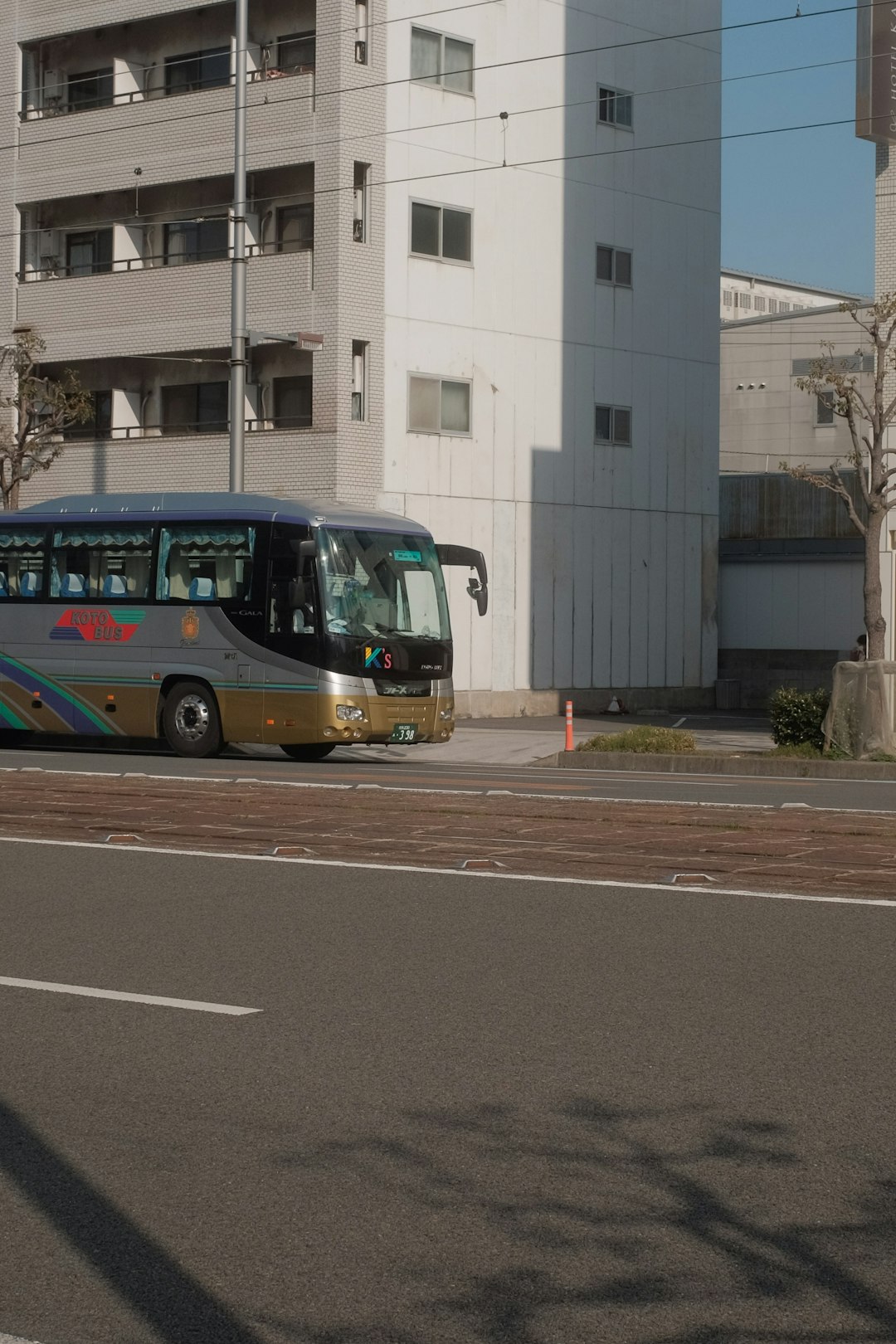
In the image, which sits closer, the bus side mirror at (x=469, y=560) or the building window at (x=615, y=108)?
the bus side mirror at (x=469, y=560)

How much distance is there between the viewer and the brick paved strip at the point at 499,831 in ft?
36.9

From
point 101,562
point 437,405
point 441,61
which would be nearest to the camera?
point 101,562

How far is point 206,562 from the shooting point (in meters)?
24.2

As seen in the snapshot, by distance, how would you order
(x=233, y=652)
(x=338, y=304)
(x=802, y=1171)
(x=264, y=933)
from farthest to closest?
(x=338, y=304)
(x=233, y=652)
(x=264, y=933)
(x=802, y=1171)

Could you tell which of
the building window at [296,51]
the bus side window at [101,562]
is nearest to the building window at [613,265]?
the building window at [296,51]

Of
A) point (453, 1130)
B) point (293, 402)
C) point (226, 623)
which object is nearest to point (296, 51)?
point (293, 402)

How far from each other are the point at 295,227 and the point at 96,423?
21.6 ft

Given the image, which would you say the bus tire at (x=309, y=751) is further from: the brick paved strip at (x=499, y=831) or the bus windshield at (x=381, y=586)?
the brick paved strip at (x=499, y=831)

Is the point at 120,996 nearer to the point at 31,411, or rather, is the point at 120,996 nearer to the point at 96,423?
the point at 31,411

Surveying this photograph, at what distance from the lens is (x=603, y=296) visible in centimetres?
4081

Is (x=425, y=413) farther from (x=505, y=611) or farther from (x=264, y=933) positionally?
(x=264, y=933)

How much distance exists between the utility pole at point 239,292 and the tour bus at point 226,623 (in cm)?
452

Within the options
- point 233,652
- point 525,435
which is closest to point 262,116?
point 525,435

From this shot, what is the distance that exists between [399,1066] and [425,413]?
105ft
